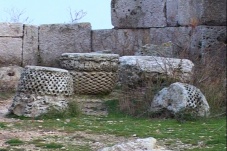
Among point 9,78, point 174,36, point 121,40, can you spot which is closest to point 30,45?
point 121,40

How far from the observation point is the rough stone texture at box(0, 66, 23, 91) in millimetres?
12141

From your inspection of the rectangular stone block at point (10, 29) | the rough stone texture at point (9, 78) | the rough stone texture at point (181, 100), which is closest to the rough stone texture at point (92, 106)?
the rough stone texture at point (181, 100)

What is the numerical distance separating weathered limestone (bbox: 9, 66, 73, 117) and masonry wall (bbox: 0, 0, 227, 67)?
3.83 m

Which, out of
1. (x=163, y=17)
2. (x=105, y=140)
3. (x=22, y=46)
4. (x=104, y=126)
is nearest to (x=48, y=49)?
(x=22, y=46)

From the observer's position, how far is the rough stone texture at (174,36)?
1261 centimetres

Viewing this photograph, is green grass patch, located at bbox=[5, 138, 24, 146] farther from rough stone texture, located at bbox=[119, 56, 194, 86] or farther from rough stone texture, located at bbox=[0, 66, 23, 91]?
rough stone texture, located at bbox=[0, 66, 23, 91]

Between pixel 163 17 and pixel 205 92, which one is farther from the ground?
pixel 163 17

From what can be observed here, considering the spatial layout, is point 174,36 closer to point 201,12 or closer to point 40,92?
point 201,12

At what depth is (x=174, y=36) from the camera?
1301 centimetres

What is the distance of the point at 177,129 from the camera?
25.5 ft

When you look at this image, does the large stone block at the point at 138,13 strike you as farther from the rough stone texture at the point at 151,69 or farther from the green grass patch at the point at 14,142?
the green grass patch at the point at 14,142

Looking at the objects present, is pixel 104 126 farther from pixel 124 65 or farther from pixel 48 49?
pixel 48 49

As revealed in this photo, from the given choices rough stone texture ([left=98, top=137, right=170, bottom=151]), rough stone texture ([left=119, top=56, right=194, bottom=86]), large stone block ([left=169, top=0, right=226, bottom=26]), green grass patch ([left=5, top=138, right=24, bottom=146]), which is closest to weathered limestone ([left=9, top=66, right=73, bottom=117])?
rough stone texture ([left=119, top=56, right=194, bottom=86])

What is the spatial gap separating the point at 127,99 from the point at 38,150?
12.0 feet
